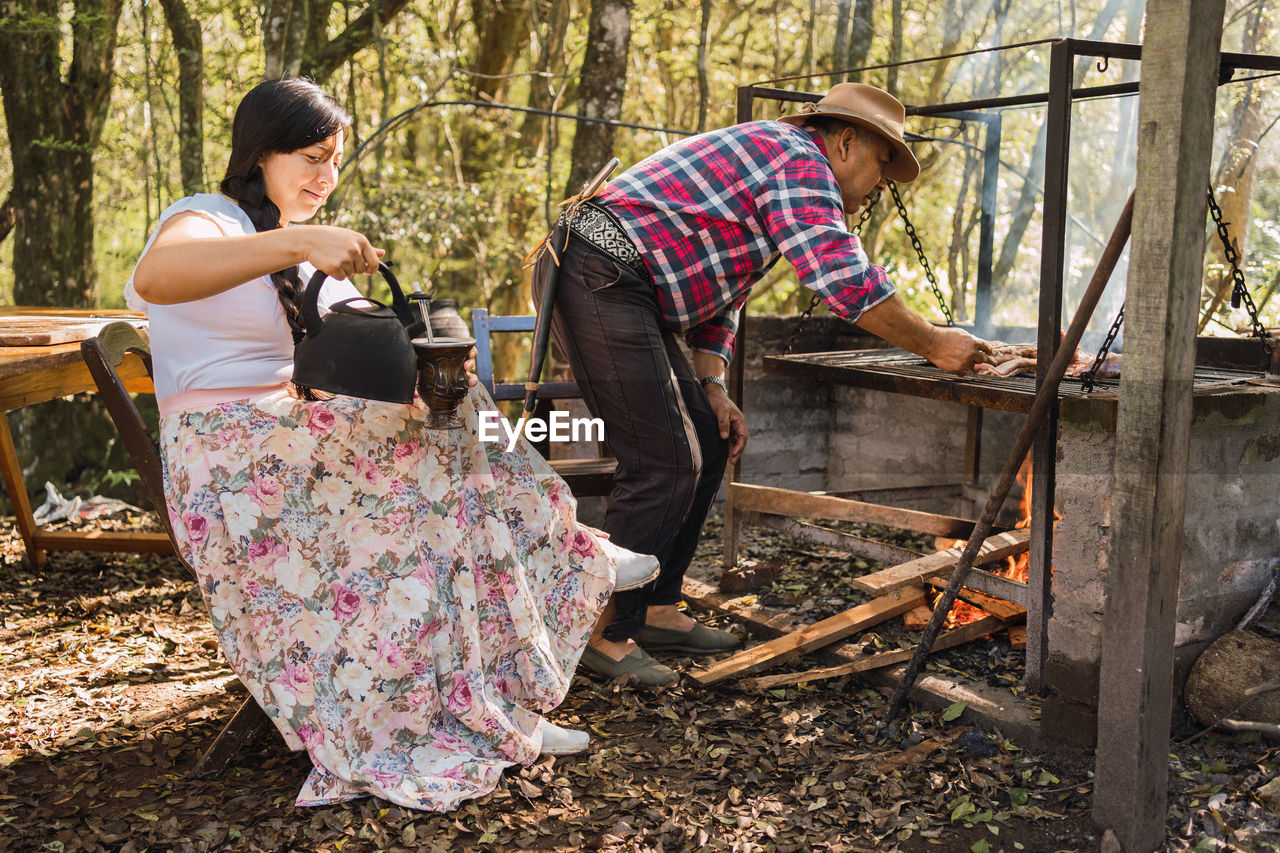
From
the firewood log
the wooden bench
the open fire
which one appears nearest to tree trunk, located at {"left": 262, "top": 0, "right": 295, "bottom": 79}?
the wooden bench

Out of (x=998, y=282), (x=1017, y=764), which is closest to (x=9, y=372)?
(x=1017, y=764)

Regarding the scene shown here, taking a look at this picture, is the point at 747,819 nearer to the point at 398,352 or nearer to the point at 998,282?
the point at 398,352

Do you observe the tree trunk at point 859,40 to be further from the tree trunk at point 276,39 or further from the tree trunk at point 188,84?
the tree trunk at point 188,84

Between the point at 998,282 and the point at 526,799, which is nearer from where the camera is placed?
the point at 526,799

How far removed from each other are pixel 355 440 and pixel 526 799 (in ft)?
3.57

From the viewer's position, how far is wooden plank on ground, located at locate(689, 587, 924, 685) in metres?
3.66

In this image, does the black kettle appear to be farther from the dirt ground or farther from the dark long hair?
the dirt ground

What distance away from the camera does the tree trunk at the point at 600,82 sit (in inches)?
257

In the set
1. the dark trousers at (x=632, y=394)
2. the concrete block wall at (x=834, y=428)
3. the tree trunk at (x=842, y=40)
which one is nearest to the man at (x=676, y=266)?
the dark trousers at (x=632, y=394)

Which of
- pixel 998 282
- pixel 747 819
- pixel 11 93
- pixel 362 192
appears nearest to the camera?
pixel 747 819

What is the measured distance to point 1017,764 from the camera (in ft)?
9.99

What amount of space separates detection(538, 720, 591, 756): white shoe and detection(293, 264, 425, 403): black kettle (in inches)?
45.4

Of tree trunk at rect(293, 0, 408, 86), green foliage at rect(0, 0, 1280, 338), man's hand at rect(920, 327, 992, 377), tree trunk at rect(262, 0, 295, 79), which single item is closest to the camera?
man's hand at rect(920, 327, 992, 377)

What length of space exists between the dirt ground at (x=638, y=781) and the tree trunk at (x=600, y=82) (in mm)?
3892
